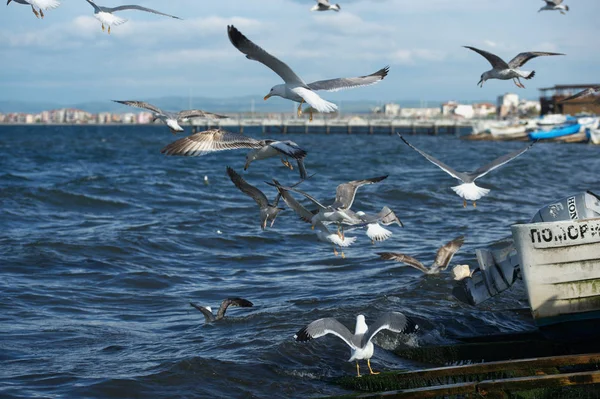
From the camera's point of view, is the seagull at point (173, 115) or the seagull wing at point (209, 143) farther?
the seagull at point (173, 115)

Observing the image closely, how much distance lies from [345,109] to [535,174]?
17059 cm

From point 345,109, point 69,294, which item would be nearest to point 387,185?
point 69,294

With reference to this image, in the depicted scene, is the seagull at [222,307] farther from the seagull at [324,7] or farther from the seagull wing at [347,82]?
the seagull at [324,7]

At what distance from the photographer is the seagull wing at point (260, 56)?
749cm

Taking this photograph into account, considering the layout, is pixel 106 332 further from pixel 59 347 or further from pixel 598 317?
pixel 598 317

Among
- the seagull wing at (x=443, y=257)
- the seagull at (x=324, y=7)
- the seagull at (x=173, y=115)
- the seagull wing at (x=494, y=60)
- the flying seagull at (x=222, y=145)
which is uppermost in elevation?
the seagull at (x=324, y=7)

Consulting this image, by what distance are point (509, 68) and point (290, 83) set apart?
4040 mm

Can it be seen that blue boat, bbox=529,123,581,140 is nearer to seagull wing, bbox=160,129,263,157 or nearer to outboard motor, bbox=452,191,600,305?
outboard motor, bbox=452,191,600,305

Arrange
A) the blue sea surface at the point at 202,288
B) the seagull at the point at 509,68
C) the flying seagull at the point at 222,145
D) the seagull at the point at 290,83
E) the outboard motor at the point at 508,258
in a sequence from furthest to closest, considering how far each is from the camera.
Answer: the seagull at the point at 509,68 < the flying seagull at the point at 222,145 < the outboard motor at the point at 508,258 < the seagull at the point at 290,83 < the blue sea surface at the point at 202,288

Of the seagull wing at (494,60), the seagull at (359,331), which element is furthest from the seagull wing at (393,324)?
the seagull wing at (494,60)

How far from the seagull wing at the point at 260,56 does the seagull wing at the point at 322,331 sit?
2.43 meters

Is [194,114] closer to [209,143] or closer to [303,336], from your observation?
[209,143]

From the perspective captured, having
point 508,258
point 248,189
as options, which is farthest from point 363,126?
point 508,258

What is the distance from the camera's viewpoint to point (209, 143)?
8.55 m
